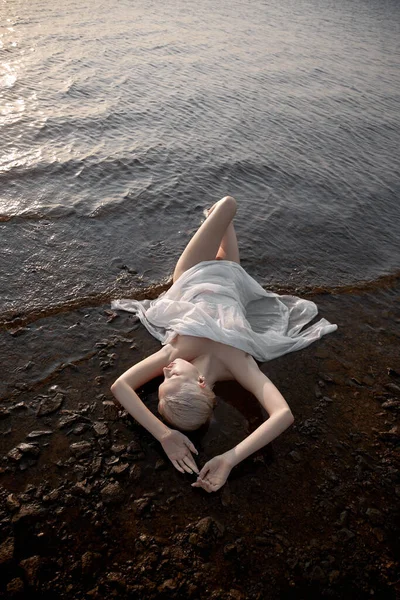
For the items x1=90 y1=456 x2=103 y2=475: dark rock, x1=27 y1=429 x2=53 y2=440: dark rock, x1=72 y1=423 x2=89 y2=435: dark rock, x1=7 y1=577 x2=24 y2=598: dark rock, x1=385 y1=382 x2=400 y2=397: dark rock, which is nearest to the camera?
x1=7 y1=577 x2=24 y2=598: dark rock

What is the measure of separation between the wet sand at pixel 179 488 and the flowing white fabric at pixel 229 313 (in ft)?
0.97

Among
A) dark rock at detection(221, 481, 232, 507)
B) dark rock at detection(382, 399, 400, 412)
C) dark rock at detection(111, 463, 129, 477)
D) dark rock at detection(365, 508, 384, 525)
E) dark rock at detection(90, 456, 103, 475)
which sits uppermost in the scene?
dark rock at detection(382, 399, 400, 412)

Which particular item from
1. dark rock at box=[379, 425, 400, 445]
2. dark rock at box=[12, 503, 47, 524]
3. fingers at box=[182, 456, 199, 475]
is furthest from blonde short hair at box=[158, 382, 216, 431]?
dark rock at box=[379, 425, 400, 445]

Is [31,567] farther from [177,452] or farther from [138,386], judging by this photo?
[138,386]

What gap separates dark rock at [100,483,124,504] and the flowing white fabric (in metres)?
1.82

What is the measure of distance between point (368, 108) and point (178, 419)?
14.8 metres

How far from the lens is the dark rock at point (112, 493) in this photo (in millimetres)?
4293

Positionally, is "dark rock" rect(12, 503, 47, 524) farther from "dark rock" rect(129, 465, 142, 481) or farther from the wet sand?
"dark rock" rect(129, 465, 142, 481)

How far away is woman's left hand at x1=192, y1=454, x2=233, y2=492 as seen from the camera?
4395 millimetres

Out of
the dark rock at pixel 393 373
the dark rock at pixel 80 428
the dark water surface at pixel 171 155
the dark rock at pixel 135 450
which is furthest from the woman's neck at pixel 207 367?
the dark rock at pixel 393 373

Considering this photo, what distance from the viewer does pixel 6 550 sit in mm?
3812

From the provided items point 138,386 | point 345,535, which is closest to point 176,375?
point 138,386

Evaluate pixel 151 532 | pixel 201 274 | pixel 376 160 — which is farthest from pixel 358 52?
pixel 151 532

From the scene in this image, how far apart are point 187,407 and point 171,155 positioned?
7854 mm
